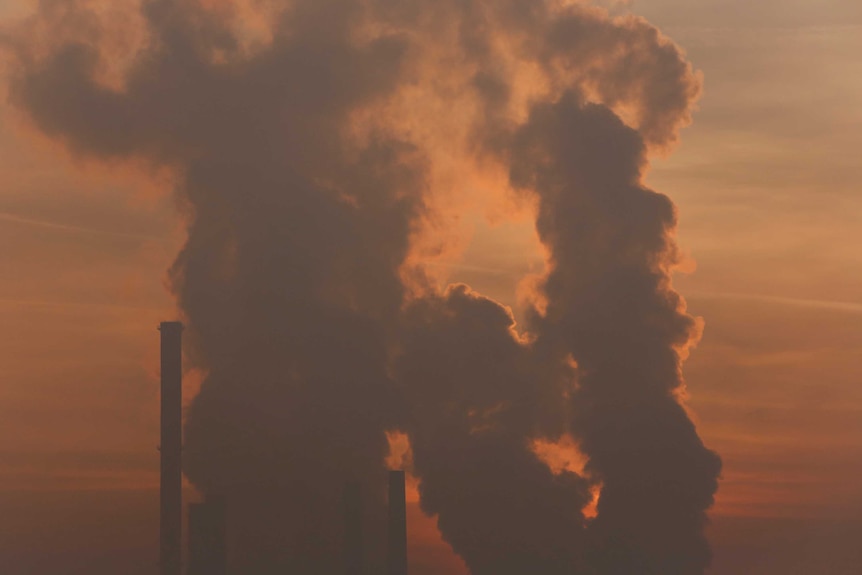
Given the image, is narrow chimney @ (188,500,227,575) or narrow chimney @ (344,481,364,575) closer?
narrow chimney @ (188,500,227,575)

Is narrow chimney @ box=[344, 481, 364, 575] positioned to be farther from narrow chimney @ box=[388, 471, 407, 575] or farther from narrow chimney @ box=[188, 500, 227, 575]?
narrow chimney @ box=[188, 500, 227, 575]

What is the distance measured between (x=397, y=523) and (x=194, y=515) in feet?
24.5

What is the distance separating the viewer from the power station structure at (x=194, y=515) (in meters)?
42.9

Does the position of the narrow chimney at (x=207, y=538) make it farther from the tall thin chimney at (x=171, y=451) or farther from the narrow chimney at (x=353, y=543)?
the narrow chimney at (x=353, y=543)

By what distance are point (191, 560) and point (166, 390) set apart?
5.84 metres

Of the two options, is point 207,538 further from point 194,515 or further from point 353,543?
point 353,543

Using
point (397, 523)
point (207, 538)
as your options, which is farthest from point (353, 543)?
point (207, 538)

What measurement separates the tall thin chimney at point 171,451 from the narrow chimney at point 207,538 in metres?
0.54

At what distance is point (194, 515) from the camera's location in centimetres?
4300

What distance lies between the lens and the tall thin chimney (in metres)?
43.0

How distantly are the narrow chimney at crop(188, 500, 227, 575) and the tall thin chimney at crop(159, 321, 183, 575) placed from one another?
0.54 m

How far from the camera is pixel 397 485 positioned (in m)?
45.8

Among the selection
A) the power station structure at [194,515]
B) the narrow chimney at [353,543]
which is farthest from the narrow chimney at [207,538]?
the narrow chimney at [353,543]

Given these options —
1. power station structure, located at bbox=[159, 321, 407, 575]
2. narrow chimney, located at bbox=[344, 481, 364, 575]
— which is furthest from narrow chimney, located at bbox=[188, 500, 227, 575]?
narrow chimney, located at bbox=[344, 481, 364, 575]
